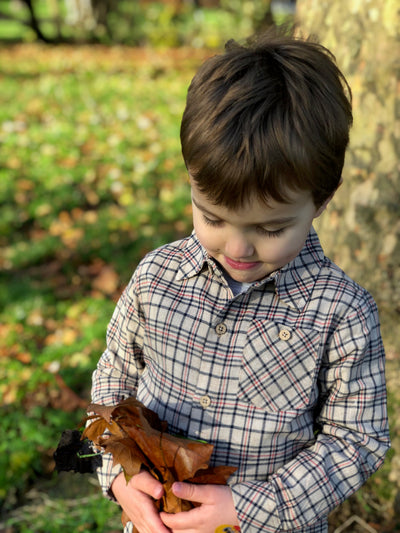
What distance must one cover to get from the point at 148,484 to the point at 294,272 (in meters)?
0.64

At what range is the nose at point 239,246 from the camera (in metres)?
1.19

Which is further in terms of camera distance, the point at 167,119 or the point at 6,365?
the point at 167,119

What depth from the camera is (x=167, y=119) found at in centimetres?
650

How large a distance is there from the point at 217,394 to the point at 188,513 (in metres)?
0.30

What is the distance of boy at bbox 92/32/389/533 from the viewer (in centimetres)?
114

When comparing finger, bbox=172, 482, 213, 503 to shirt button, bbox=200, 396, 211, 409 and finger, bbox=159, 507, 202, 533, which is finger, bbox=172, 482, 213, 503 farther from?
shirt button, bbox=200, 396, 211, 409

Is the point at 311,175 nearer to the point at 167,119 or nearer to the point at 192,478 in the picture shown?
the point at 192,478

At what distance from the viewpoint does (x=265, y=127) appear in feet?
3.59

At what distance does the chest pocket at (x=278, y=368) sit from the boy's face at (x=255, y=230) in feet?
0.54

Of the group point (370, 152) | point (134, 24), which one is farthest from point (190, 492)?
point (134, 24)

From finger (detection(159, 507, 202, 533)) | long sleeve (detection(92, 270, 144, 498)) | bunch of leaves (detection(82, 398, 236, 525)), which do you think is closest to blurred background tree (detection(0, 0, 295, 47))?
long sleeve (detection(92, 270, 144, 498))

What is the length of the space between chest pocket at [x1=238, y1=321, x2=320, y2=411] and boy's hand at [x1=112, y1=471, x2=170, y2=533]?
Result: 0.31 meters

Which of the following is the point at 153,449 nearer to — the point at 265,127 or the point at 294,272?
the point at 294,272

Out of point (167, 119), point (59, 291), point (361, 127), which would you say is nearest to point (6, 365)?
point (59, 291)
